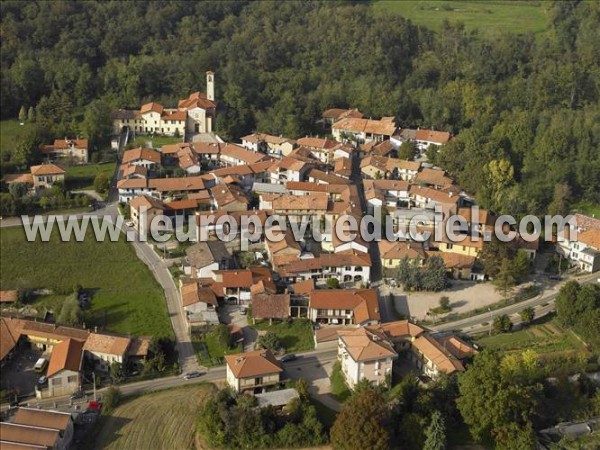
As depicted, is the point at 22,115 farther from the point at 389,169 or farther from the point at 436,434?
the point at 436,434

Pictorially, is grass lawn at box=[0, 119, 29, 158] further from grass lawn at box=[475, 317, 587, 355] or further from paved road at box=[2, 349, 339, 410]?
grass lawn at box=[475, 317, 587, 355]

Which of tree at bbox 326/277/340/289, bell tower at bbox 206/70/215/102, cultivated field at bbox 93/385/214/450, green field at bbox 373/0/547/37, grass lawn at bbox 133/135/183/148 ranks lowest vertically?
cultivated field at bbox 93/385/214/450

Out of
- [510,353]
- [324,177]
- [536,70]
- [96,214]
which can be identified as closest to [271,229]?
[324,177]

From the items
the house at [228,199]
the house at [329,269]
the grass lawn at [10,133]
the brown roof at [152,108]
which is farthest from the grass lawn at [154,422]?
the brown roof at [152,108]

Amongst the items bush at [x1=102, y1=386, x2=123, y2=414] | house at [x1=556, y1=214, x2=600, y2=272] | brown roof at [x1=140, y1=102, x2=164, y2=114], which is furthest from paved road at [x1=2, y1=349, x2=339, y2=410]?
brown roof at [x1=140, y1=102, x2=164, y2=114]

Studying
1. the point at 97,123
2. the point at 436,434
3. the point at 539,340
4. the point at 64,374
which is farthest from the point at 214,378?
the point at 97,123

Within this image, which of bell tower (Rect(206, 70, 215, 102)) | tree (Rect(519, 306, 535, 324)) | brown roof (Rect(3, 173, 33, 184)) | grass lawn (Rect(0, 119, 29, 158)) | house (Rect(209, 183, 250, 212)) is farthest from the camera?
bell tower (Rect(206, 70, 215, 102))

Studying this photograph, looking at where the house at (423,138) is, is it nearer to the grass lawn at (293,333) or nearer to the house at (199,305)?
the grass lawn at (293,333)
